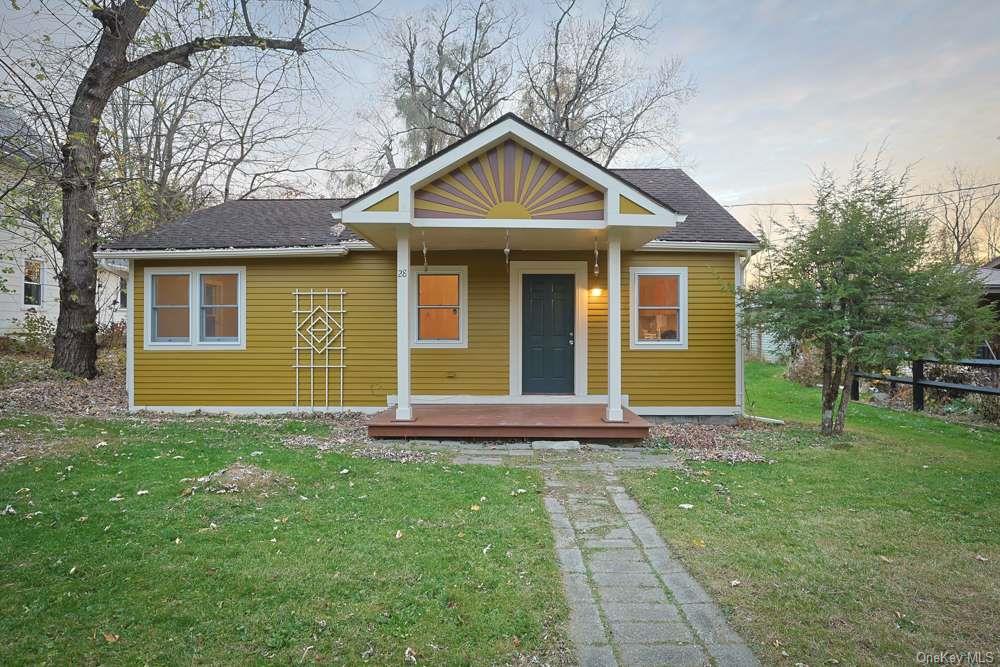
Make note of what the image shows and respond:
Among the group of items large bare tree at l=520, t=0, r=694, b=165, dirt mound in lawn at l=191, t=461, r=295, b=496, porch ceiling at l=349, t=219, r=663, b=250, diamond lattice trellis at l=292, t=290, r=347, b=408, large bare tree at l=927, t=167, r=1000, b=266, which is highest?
large bare tree at l=520, t=0, r=694, b=165

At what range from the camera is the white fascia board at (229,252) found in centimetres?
880

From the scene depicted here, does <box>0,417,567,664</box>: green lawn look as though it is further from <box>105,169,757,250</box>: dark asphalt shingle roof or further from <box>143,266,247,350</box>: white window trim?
<box>105,169,757,250</box>: dark asphalt shingle roof

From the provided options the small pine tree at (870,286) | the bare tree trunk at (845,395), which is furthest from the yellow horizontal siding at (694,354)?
the bare tree trunk at (845,395)

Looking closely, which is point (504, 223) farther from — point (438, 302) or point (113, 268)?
point (113, 268)

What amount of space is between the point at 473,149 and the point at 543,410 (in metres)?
4.01

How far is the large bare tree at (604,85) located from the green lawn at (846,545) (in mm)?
18044

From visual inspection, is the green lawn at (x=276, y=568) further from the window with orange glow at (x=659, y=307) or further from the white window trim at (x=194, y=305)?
the window with orange glow at (x=659, y=307)

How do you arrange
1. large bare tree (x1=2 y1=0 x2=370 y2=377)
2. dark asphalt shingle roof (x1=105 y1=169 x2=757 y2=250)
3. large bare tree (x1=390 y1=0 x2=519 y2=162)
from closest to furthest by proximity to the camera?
dark asphalt shingle roof (x1=105 y1=169 x2=757 y2=250) → large bare tree (x1=2 y1=0 x2=370 y2=377) → large bare tree (x1=390 y1=0 x2=519 y2=162)

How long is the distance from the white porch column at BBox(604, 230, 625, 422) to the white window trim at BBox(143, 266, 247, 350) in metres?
6.22

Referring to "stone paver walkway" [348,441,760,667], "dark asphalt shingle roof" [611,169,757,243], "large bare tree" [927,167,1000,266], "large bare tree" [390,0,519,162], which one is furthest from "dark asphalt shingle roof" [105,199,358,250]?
"large bare tree" [927,167,1000,266]

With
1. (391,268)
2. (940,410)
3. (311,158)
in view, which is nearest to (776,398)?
(940,410)

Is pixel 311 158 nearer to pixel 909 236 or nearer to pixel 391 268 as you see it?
pixel 391 268

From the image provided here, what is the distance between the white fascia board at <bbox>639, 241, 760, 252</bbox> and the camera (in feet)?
28.5

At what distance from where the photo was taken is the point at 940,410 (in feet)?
33.4
